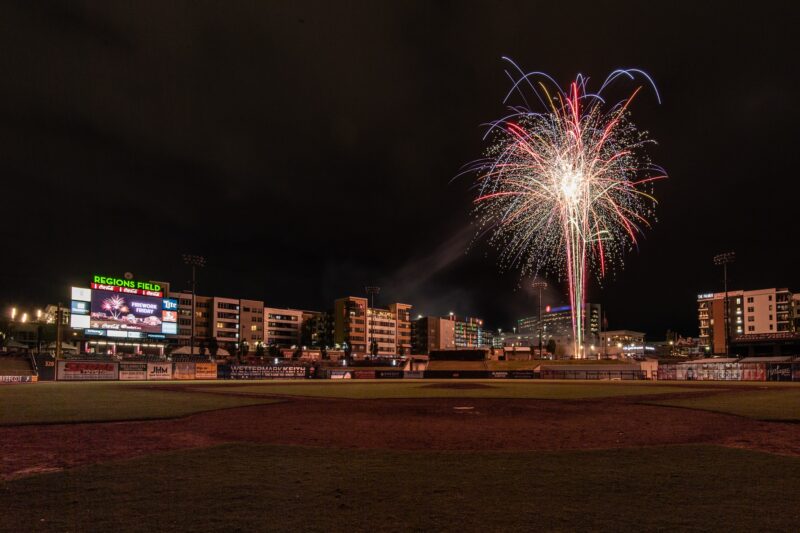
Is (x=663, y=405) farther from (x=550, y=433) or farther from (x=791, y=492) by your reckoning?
(x=791, y=492)

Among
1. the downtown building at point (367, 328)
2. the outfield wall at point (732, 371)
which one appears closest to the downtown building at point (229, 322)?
the downtown building at point (367, 328)

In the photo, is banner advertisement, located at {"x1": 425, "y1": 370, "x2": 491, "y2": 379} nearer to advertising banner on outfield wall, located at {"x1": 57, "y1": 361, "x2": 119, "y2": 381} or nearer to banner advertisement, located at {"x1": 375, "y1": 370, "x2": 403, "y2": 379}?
→ banner advertisement, located at {"x1": 375, "y1": 370, "x2": 403, "y2": 379}

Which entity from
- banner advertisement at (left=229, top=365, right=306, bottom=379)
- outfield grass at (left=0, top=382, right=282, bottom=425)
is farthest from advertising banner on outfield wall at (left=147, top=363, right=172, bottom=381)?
outfield grass at (left=0, top=382, right=282, bottom=425)

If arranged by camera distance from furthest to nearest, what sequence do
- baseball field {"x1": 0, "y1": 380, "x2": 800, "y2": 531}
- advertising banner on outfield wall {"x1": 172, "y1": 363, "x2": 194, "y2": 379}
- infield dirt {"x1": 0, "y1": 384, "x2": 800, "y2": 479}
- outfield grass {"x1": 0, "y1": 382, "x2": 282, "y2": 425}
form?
1. advertising banner on outfield wall {"x1": 172, "y1": 363, "x2": 194, "y2": 379}
2. outfield grass {"x1": 0, "y1": 382, "x2": 282, "y2": 425}
3. infield dirt {"x1": 0, "y1": 384, "x2": 800, "y2": 479}
4. baseball field {"x1": 0, "y1": 380, "x2": 800, "y2": 531}

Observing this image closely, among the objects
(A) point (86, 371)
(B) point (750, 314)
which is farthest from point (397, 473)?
(B) point (750, 314)

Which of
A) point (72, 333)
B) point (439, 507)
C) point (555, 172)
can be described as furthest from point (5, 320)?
point (439, 507)

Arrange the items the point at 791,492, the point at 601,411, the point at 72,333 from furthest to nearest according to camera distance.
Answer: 1. the point at 72,333
2. the point at 601,411
3. the point at 791,492

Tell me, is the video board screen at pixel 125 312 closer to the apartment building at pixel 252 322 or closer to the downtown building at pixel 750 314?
the apartment building at pixel 252 322
